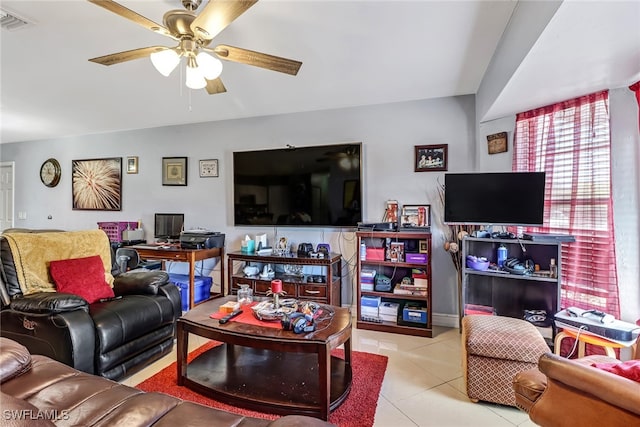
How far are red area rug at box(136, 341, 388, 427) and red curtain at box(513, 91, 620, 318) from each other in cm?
157

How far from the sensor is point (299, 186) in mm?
3564

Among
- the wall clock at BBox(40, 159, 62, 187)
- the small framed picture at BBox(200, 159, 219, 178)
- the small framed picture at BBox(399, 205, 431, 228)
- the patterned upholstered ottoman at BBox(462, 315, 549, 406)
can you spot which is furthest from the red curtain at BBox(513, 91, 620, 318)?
the wall clock at BBox(40, 159, 62, 187)

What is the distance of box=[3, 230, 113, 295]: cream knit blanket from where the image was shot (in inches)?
85.2

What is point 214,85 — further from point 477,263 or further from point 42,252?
point 477,263

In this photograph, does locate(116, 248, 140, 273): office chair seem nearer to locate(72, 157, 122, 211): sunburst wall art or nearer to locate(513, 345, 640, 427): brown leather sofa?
locate(72, 157, 122, 211): sunburst wall art

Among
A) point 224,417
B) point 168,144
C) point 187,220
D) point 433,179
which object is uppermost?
point 168,144

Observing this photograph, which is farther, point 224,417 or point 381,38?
point 381,38

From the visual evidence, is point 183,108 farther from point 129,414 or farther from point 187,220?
point 129,414

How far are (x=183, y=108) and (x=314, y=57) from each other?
2005mm

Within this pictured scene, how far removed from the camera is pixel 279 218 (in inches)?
145

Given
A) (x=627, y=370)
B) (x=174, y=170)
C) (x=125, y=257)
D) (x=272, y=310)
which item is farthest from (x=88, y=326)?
(x=174, y=170)

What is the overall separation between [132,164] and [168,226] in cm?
115

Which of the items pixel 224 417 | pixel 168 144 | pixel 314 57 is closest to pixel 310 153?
pixel 314 57

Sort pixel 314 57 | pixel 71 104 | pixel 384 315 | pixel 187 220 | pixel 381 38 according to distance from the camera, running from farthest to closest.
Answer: pixel 187 220 → pixel 71 104 → pixel 384 315 → pixel 314 57 → pixel 381 38
